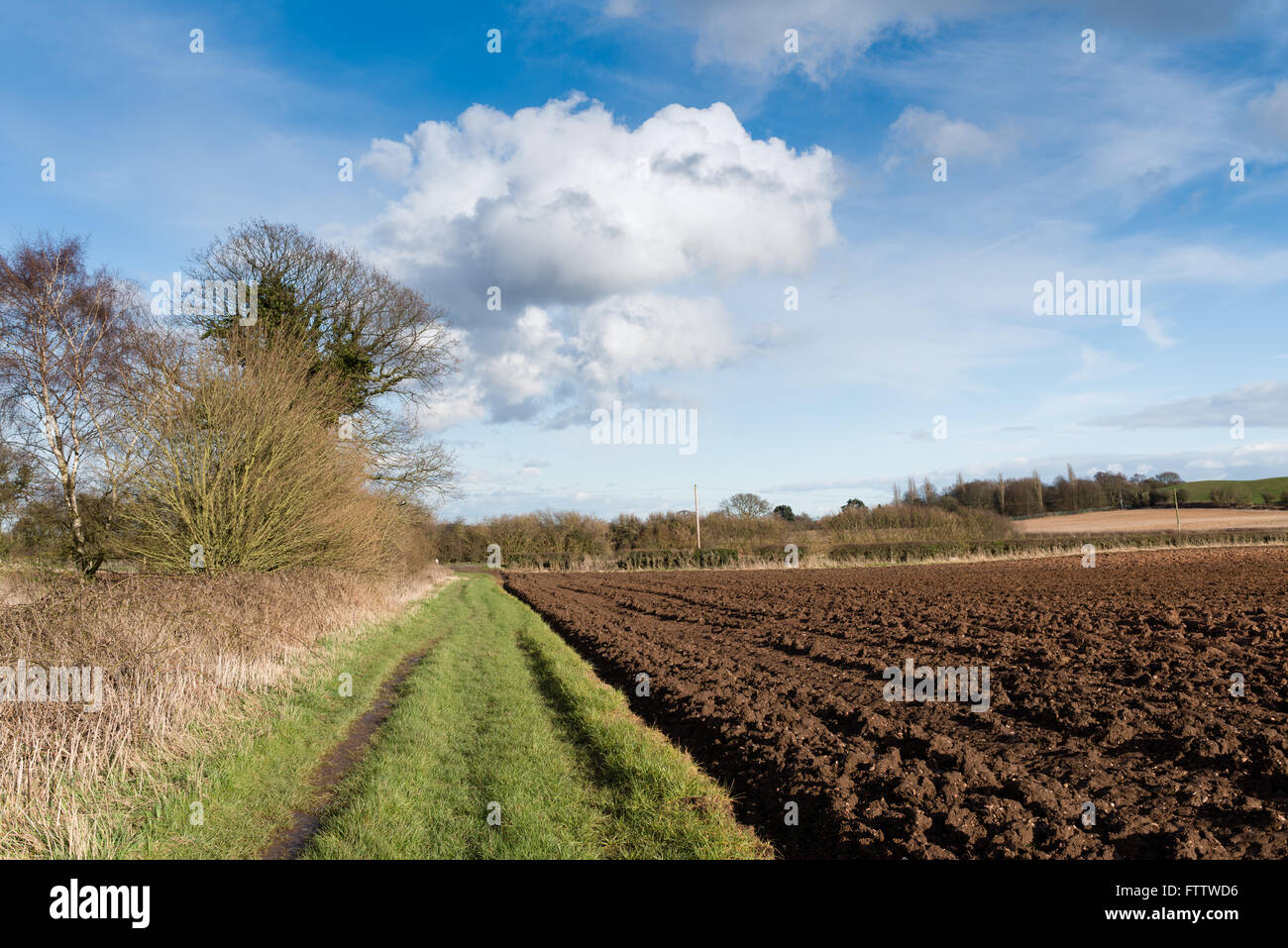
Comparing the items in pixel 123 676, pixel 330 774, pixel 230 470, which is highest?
pixel 230 470

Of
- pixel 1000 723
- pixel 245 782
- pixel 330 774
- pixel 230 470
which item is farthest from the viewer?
pixel 230 470

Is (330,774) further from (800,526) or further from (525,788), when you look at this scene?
(800,526)

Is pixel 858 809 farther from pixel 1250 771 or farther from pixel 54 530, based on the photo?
pixel 54 530

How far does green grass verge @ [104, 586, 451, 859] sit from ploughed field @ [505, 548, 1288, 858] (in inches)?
148

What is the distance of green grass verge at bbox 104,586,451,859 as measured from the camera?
5.11 meters

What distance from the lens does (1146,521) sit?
195 ft

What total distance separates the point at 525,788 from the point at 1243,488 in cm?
8999

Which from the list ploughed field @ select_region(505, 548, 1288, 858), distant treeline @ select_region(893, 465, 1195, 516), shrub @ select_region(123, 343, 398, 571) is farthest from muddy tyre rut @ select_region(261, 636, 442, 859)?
distant treeline @ select_region(893, 465, 1195, 516)

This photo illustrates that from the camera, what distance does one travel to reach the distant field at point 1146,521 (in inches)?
1988

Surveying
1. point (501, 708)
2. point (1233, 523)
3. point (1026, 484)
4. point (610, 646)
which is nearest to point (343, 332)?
point (610, 646)

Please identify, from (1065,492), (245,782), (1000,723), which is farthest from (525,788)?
(1065,492)

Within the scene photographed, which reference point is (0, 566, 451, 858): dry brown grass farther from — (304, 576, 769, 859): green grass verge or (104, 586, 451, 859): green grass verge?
(304, 576, 769, 859): green grass verge

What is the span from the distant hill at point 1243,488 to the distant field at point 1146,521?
5.13 m

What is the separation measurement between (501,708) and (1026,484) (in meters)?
79.7
